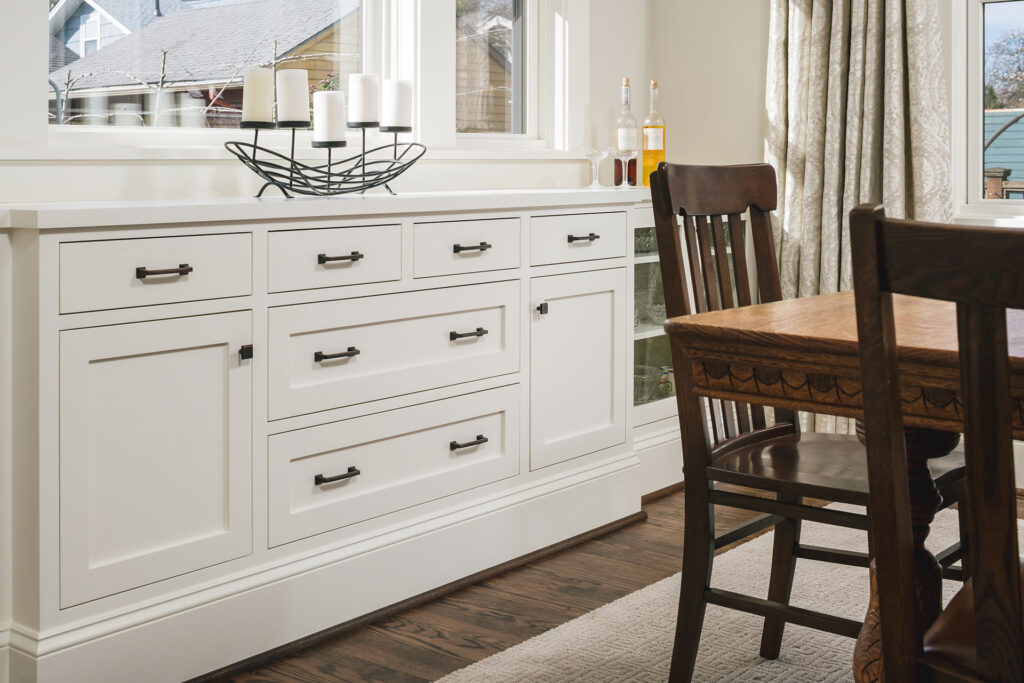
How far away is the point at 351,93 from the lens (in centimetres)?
270

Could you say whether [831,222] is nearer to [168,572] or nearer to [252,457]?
[252,457]

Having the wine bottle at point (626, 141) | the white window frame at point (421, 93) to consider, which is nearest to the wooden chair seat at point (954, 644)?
the white window frame at point (421, 93)

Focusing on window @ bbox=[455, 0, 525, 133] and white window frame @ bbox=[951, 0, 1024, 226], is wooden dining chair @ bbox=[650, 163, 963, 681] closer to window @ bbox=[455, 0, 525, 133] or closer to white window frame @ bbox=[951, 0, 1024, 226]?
A: window @ bbox=[455, 0, 525, 133]

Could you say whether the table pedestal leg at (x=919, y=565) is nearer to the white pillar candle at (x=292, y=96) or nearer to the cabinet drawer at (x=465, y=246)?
the cabinet drawer at (x=465, y=246)

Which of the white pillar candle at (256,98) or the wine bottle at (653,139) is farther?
the wine bottle at (653,139)

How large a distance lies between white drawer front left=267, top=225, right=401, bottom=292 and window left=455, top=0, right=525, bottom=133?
1134 mm

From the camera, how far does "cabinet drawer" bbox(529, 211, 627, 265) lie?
9.48ft

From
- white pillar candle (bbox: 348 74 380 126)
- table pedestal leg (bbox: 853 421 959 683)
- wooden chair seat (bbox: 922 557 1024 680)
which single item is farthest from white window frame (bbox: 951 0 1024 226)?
wooden chair seat (bbox: 922 557 1024 680)

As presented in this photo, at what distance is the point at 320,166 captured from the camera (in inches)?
112

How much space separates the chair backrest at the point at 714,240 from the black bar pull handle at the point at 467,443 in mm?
694

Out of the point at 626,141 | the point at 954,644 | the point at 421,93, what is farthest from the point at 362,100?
the point at 954,644

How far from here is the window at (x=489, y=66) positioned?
11.4 feet

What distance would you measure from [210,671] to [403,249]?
0.99m

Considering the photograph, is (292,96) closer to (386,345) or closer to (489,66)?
(386,345)
